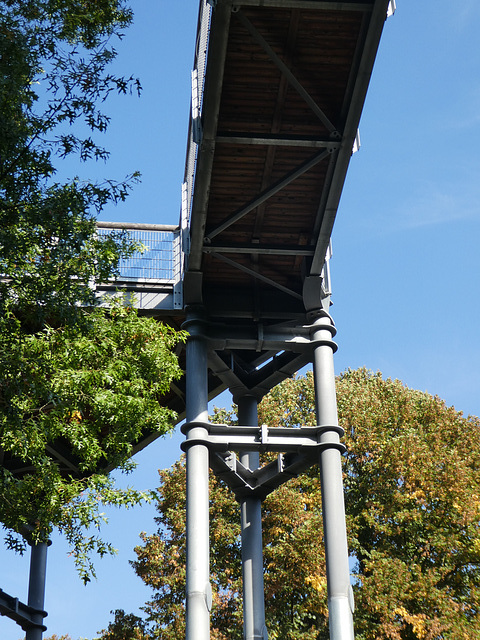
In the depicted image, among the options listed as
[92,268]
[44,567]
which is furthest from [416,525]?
[92,268]

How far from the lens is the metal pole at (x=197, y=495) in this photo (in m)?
11.9

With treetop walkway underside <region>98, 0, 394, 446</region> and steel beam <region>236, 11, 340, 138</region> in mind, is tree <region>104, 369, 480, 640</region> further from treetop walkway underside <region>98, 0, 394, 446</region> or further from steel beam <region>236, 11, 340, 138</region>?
steel beam <region>236, 11, 340, 138</region>

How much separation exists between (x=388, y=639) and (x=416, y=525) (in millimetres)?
3800

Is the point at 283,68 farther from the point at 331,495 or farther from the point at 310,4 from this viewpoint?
the point at 331,495

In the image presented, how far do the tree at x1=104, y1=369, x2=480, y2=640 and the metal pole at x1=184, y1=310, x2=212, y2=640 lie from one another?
10514 millimetres

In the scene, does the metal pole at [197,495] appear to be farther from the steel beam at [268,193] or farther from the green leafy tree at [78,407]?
the steel beam at [268,193]

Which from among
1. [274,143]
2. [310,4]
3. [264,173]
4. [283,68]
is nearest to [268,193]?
[264,173]

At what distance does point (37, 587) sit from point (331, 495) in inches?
434

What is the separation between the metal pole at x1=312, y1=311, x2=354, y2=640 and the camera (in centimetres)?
1191

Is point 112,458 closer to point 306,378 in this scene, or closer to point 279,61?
point 279,61

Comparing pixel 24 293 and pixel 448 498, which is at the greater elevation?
pixel 448 498

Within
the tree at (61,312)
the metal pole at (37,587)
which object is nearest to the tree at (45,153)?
the tree at (61,312)

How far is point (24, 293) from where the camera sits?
10859 mm

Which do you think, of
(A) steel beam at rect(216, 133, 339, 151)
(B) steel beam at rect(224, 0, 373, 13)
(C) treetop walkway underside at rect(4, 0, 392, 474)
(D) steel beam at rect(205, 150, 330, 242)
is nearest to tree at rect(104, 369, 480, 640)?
(C) treetop walkway underside at rect(4, 0, 392, 474)
